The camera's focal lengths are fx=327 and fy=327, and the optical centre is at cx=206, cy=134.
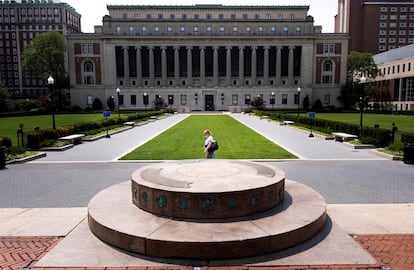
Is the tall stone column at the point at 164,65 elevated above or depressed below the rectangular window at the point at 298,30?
below

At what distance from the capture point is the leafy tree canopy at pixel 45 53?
3172 inches

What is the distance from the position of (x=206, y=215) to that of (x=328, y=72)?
297ft

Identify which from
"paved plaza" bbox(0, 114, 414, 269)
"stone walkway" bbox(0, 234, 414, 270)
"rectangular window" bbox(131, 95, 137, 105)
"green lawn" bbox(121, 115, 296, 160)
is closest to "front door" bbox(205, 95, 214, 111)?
"rectangular window" bbox(131, 95, 137, 105)

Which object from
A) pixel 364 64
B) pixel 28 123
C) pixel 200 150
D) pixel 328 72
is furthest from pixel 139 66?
pixel 200 150

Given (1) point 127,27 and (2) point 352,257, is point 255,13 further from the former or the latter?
(2) point 352,257

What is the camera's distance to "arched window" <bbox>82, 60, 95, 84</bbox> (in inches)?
3465

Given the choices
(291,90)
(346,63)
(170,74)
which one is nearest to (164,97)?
(170,74)

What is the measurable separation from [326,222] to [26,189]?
953 centimetres

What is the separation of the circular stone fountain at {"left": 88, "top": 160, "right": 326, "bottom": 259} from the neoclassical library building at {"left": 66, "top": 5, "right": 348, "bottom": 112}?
7659 centimetres

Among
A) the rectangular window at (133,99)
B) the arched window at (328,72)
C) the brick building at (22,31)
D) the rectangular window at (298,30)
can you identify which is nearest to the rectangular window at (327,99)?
the arched window at (328,72)

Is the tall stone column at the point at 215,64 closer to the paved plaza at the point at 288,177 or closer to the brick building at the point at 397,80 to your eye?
the brick building at the point at 397,80

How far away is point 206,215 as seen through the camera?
6.79 meters

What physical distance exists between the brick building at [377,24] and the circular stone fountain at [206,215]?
389 ft

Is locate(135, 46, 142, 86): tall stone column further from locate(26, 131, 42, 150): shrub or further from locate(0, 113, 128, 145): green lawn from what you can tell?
locate(26, 131, 42, 150): shrub
